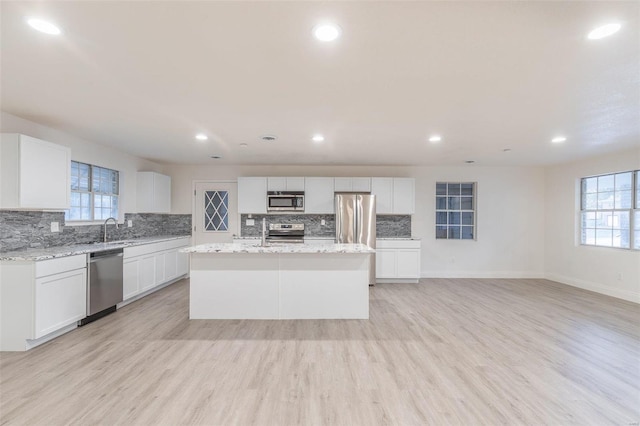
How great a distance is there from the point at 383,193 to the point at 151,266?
14.9 ft

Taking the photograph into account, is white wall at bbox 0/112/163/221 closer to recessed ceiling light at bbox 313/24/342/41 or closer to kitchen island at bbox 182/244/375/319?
kitchen island at bbox 182/244/375/319

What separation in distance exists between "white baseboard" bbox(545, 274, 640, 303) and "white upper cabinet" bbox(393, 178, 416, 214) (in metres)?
3.34

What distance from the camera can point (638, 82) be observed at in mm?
2279

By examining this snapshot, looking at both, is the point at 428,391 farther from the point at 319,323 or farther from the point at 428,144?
the point at 428,144

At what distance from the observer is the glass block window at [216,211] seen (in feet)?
21.0

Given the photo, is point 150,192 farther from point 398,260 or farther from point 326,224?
point 398,260

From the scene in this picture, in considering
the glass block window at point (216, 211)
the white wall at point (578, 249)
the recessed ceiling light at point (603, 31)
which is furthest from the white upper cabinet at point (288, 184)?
the white wall at point (578, 249)

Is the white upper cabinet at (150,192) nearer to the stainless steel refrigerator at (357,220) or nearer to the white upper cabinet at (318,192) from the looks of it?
the white upper cabinet at (318,192)

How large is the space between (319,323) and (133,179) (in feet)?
14.5

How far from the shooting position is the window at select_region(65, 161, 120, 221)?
4184 millimetres

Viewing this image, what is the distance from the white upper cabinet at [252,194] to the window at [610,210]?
6.34 m

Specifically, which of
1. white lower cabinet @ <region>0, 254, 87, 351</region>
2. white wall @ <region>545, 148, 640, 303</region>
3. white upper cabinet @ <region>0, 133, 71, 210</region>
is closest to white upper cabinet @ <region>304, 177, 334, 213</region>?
white upper cabinet @ <region>0, 133, 71, 210</region>

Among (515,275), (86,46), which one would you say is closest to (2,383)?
(86,46)

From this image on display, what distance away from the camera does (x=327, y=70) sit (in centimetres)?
213
